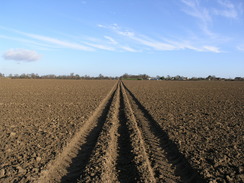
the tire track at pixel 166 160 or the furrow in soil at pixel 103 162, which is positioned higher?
the furrow in soil at pixel 103 162

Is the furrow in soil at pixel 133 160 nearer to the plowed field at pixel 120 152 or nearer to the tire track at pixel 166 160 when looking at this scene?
the plowed field at pixel 120 152

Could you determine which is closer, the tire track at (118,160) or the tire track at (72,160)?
the tire track at (118,160)

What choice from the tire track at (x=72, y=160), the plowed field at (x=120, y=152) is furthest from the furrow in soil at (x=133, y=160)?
the tire track at (x=72, y=160)

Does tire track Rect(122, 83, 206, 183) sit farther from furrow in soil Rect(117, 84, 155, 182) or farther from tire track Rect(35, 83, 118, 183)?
tire track Rect(35, 83, 118, 183)

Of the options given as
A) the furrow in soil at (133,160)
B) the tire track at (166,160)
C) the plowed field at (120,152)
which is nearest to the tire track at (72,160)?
the plowed field at (120,152)

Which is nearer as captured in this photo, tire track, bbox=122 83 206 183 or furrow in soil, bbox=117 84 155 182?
furrow in soil, bbox=117 84 155 182

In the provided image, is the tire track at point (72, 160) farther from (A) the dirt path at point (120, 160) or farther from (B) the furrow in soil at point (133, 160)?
(B) the furrow in soil at point (133, 160)

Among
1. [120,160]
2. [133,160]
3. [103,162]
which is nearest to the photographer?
[103,162]

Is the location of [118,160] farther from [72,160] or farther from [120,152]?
[72,160]

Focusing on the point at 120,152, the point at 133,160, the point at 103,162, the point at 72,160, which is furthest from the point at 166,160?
the point at 72,160

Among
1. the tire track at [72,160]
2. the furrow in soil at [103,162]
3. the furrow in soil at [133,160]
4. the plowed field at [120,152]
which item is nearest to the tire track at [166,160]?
the plowed field at [120,152]

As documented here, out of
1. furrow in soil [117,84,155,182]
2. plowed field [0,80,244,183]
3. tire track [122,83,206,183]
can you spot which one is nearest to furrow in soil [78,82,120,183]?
plowed field [0,80,244,183]

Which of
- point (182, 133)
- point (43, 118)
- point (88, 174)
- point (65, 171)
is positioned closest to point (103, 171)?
point (88, 174)

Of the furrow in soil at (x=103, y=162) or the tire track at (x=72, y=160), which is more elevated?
the furrow in soil at (x=103, y=162)
